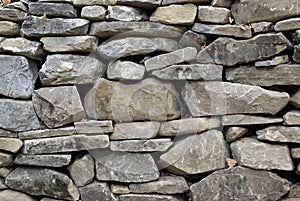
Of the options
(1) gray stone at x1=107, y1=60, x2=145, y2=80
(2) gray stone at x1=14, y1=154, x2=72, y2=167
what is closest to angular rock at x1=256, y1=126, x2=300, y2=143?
(1) gray stone at x1=107, y1=60, x2=145, y2=80

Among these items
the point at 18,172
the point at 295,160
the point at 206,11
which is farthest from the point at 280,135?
the point at 18,172

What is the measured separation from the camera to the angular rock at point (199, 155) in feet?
5.53

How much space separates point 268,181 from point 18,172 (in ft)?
4.66

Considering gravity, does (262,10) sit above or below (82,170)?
above

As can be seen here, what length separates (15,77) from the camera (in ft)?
5.64

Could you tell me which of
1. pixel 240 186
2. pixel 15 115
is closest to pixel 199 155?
pixel 240 186

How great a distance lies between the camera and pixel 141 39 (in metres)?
1.68

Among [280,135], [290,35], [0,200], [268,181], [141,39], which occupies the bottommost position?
[0,200]

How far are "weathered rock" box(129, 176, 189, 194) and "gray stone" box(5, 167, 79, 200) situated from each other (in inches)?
14.3

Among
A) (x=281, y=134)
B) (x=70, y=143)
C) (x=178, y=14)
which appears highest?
(x=178, y=14)

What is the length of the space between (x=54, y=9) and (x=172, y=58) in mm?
712

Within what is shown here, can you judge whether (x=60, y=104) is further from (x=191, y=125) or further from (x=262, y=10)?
(x=262, y=10)

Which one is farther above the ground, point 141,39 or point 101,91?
point 141,39

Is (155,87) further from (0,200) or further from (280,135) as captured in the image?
(0,200)
